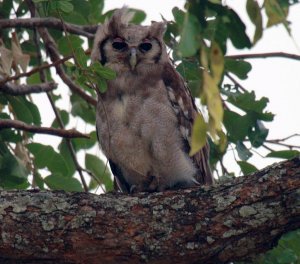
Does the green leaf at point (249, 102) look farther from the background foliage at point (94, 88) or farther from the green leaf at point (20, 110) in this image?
the green leaf at point (20, 110)

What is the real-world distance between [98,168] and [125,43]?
0.91 m

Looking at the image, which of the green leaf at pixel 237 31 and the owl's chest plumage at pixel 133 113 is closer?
the green leaf at pixel 237 31

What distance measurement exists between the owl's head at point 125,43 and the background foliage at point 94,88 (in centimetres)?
10

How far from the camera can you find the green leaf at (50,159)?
13.5ft

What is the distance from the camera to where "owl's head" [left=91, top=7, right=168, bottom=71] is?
476cm

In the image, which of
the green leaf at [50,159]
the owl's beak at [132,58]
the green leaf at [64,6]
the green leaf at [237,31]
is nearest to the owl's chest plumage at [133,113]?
the owl's beak at [132,58]

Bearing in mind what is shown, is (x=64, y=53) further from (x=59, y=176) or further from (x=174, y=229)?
(x=174, y=229)

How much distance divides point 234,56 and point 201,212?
128 cm

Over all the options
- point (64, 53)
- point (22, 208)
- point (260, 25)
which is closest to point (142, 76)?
point (64, 53)

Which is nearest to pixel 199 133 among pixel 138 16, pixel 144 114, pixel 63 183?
pixel 63 183

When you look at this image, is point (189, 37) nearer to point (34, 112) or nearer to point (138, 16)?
point (34, 112)

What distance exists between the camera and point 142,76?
4.62 metres

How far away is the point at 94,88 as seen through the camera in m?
3.68

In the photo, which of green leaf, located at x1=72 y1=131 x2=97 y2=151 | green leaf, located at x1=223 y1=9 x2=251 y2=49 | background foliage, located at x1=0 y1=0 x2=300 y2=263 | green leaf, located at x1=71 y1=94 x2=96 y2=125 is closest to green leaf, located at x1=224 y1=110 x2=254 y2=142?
background foliage, located at x1=0 y1=0 x2=300 y2=263
